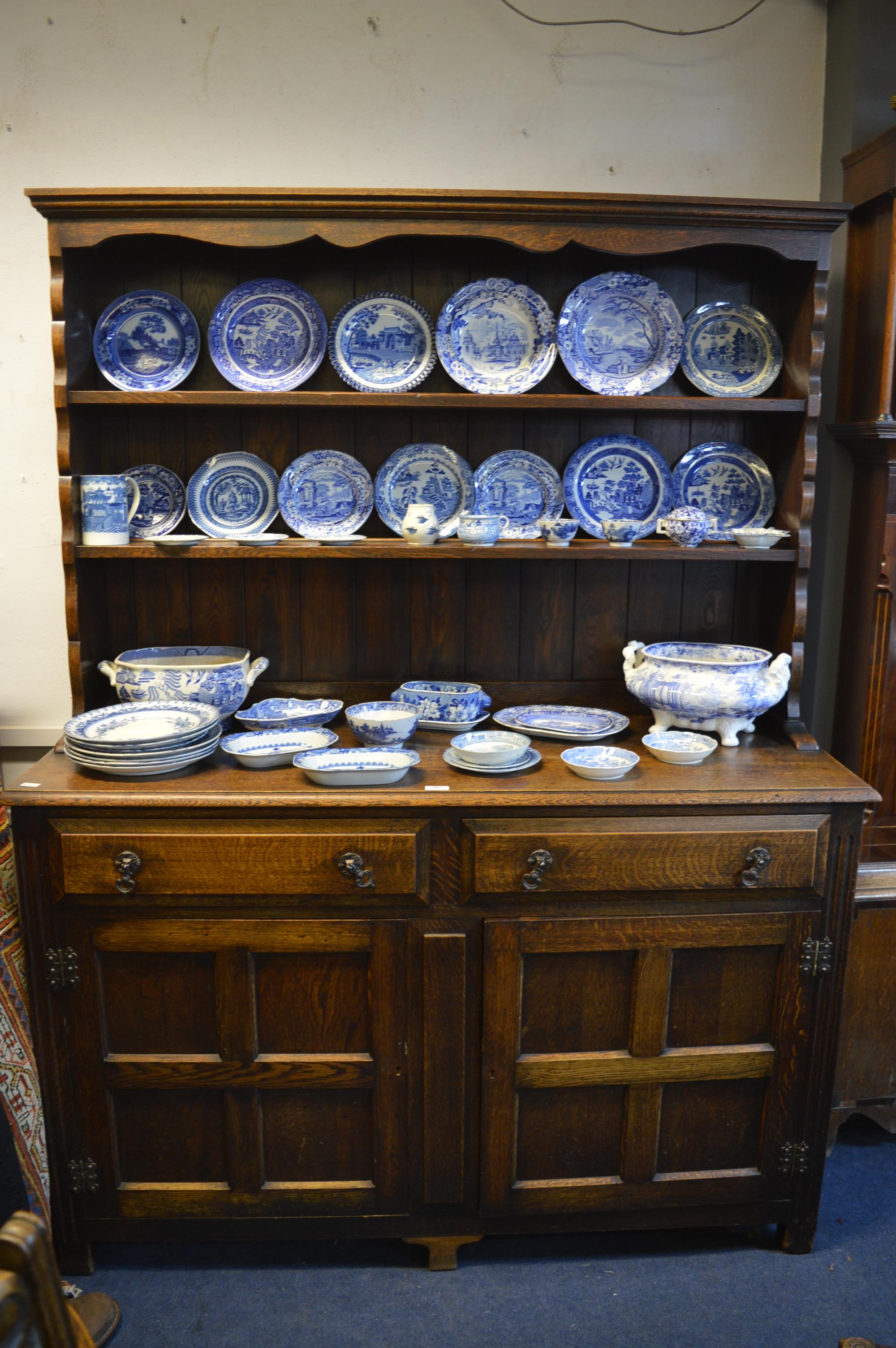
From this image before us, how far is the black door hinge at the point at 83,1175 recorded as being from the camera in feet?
6.45

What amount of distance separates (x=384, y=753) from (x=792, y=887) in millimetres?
836

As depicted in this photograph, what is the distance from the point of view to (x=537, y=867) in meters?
1.87

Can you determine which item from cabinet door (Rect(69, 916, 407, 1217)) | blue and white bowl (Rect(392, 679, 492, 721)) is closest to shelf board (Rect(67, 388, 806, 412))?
blue and white bowl (Rect(392, 679, 492, 721))

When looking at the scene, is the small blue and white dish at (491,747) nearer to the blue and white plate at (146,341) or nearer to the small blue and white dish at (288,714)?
the small blue and white dish at (288,714)

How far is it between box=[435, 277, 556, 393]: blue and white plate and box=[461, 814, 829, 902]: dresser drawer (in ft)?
3.26

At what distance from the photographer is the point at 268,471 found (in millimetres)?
2303

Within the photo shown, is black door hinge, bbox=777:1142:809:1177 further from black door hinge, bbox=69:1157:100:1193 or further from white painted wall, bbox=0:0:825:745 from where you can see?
white painted wall, bbox=0:0:825:745

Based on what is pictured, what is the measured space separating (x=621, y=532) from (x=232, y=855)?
1038 millimetres

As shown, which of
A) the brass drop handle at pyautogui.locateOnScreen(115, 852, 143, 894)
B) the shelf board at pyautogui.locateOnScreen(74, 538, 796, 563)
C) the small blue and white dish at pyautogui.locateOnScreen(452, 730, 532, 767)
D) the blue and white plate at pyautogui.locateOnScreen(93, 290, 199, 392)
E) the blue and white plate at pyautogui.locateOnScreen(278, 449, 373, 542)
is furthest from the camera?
the blue and white plate at pyautogui.locateOnScreen(278, 449, 373, 542)

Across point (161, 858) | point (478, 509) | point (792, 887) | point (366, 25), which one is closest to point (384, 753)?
point (161, 858)

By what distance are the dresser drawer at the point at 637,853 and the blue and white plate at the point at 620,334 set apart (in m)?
0.99

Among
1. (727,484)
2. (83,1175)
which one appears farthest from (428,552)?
(83,1175)

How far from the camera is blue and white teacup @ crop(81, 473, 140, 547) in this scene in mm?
2062

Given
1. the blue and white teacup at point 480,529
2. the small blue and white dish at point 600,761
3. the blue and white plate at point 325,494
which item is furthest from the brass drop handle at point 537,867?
the blue and white plate at point 325,494
